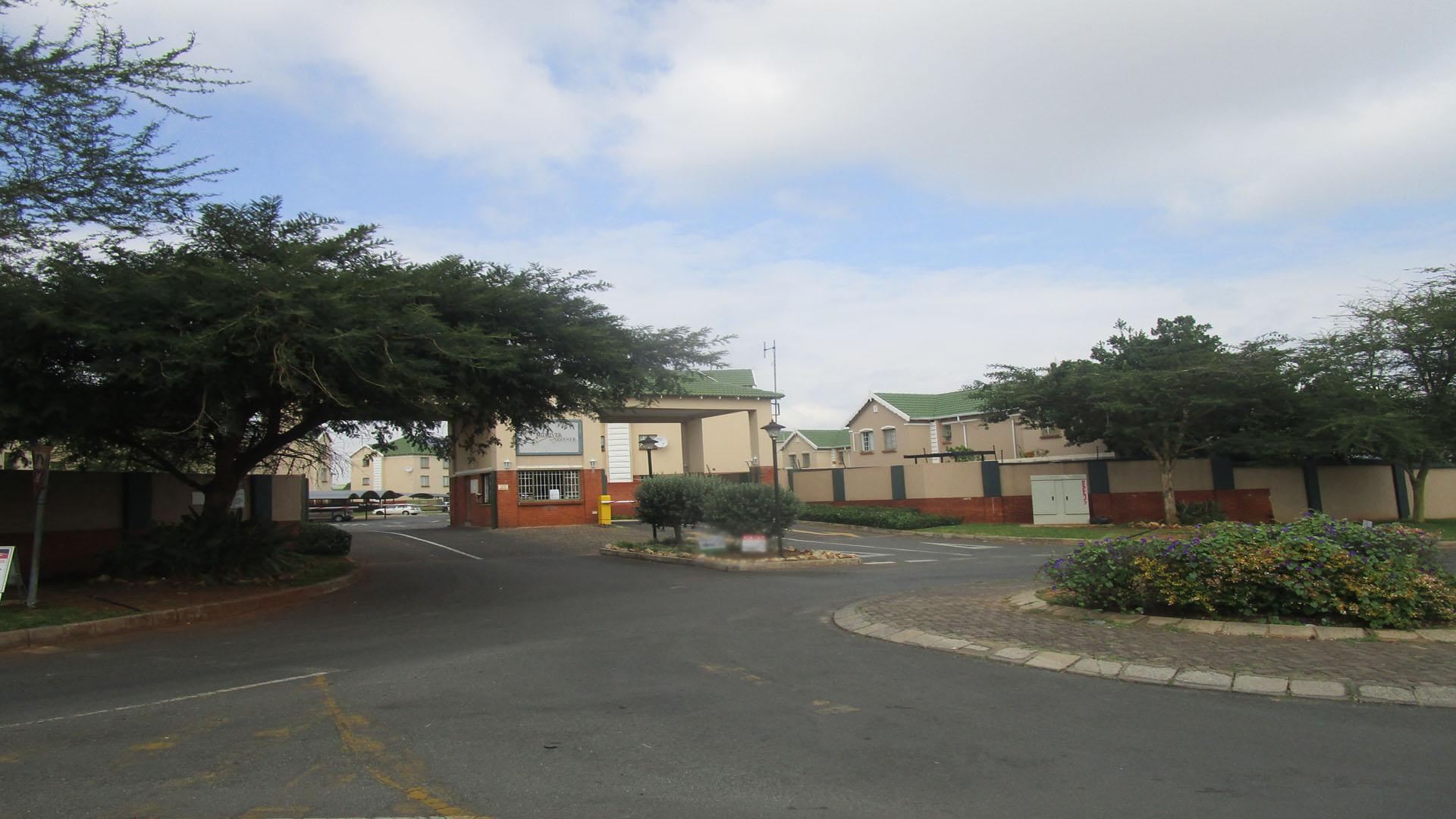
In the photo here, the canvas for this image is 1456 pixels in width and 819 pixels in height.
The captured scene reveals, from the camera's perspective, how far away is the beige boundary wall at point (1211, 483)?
30.2 meters

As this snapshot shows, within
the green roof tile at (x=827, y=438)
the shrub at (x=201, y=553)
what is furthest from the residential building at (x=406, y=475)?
the shrub at (x=201, y=553)

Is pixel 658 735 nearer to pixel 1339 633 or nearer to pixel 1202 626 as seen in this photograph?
pixel 1202 626

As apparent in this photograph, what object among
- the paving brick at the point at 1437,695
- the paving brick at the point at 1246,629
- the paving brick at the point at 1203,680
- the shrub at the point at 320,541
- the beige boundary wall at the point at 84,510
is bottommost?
the paving brick at the point at 1437,695

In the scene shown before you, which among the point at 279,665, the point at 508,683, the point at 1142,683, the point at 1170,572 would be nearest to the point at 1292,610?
the point at 1170,572

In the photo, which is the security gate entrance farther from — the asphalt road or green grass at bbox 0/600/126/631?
green grass at bbox 0/600/126/631

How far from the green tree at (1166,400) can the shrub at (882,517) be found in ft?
12.6

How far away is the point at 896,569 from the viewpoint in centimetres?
→ 1764

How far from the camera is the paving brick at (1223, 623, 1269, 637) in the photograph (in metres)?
8.80

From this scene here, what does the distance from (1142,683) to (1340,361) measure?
81.4 ft

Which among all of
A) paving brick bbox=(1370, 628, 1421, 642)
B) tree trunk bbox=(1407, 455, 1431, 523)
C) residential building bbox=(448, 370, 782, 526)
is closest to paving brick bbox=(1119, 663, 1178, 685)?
paving brick bbox=(1370, 628, 1421, 642)

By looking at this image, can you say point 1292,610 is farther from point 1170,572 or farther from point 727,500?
point 727,500

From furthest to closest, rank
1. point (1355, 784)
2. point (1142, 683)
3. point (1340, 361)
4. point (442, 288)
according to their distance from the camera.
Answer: point (1340, 361) → point (442, 288) → point (1142, 683) → point (1355, 784)

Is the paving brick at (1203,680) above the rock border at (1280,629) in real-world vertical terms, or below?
below

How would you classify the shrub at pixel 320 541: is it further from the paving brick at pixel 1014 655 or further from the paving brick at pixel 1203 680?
the paving brick at pixel 1203 680
